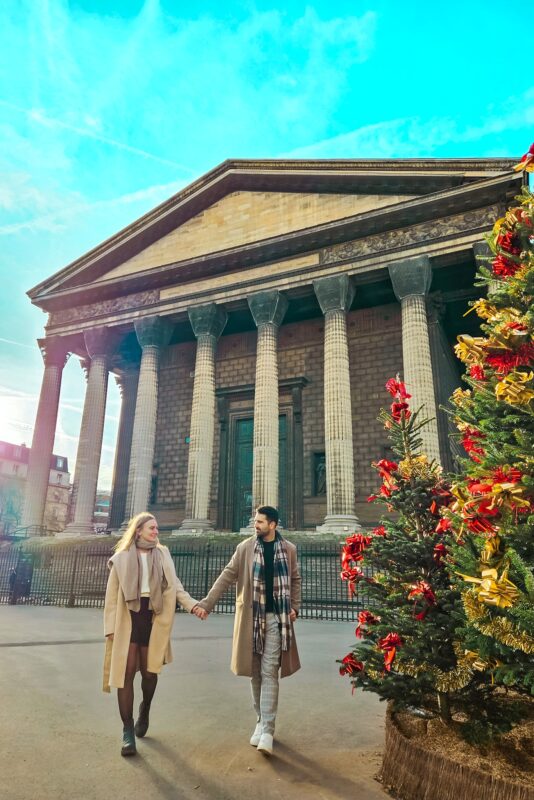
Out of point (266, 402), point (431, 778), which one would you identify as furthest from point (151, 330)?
point (431, 778)

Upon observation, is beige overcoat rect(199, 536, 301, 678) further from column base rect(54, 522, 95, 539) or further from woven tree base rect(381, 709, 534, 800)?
column base rect(54, 522, 95, 539)

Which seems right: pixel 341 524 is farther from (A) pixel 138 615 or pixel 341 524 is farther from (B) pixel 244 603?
(A) pixel 138 615

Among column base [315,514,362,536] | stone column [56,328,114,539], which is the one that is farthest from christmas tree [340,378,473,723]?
stone column [56,328,114,539]

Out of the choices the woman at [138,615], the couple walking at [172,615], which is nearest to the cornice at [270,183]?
the couple walking at [172,615]

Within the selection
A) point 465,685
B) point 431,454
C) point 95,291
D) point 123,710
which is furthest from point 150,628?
point 95,291

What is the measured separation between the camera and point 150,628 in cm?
394

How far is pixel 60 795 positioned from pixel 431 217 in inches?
768

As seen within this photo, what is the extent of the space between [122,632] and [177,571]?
46.5 ft

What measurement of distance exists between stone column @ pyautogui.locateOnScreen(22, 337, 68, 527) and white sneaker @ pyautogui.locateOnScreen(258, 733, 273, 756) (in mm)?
21867

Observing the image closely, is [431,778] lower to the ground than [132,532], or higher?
lower

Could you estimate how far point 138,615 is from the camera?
3.90 metres

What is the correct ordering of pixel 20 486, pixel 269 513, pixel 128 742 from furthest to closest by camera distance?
pixel 20 486
pixel 269 513
pixel 128 742

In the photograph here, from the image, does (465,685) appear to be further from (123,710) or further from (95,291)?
(95,291)

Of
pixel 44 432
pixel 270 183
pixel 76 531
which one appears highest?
pixel 270 183
